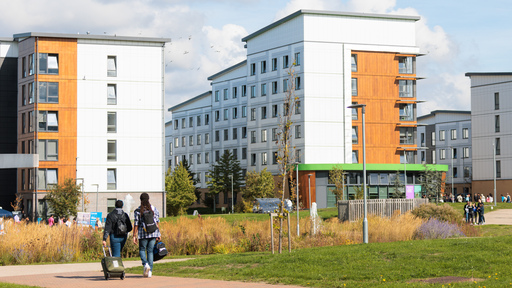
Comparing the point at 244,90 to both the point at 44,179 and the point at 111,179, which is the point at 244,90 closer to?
the point at 111,179

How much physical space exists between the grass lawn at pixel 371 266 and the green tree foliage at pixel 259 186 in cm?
5916

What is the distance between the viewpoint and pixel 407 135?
83.0 m

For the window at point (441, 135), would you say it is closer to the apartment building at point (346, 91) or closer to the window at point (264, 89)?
the apartment building at point (346, 91)

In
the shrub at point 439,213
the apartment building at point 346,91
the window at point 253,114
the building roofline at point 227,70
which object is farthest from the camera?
the building roofline at point 227,70

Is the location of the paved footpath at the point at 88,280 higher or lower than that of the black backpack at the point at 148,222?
lower

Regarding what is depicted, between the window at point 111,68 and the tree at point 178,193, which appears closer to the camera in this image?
the window at point 111,68

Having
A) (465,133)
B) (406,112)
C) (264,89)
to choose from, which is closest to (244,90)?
(264,89)

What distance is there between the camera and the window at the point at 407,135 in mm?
82688

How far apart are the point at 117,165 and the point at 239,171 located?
29407 mm

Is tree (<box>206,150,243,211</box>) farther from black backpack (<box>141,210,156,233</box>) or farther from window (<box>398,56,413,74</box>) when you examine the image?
black backpack (<box>141,210,156,233</box>)

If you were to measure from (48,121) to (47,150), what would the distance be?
2730 mm

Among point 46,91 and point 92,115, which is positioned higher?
point 46,91

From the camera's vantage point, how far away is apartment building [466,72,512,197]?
302ft

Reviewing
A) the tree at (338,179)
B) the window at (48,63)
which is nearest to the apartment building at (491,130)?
the tree at (338,179)
